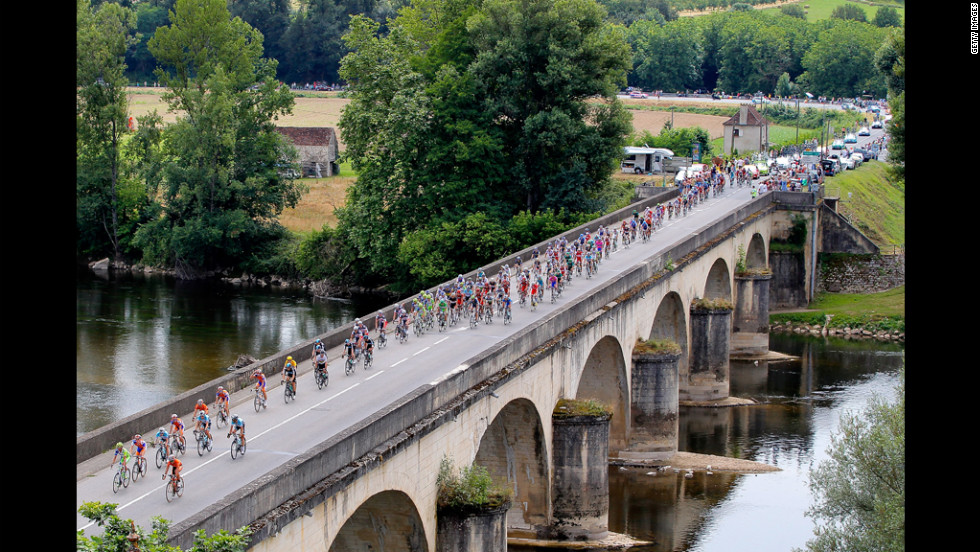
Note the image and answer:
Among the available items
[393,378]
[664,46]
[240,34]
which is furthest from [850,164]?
[393,378]

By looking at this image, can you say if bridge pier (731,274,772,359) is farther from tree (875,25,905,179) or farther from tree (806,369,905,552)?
tree (806,369,905,552)

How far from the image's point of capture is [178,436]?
23906 millimetres

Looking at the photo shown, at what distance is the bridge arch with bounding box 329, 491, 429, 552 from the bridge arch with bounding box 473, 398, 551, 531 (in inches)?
360

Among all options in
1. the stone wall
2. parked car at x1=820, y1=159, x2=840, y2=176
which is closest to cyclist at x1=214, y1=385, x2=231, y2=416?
the stone wall

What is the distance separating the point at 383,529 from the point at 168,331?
4315cm

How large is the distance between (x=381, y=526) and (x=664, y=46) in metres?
146

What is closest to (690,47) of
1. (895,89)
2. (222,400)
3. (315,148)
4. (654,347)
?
(315,148)

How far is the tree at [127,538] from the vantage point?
56.0 feet

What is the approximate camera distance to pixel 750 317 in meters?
71.2

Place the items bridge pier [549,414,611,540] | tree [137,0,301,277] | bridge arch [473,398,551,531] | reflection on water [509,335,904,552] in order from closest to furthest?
bridge arch [473,398,551,531]
bridge pier [549,414,611,540]
reflection on water [509,335,904,552]
tree [137,0,301,277]

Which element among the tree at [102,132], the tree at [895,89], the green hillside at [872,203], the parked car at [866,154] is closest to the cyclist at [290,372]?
the tree at [895,89]

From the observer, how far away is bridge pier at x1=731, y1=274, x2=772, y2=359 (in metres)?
70.9

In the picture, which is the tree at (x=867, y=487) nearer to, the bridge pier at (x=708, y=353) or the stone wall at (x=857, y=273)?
the bridge pier at (x=708, y=353)

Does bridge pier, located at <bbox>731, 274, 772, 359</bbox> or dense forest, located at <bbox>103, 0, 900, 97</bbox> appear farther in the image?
dense forest, located at <bbox>103, 0, 900, 97</bbox>
